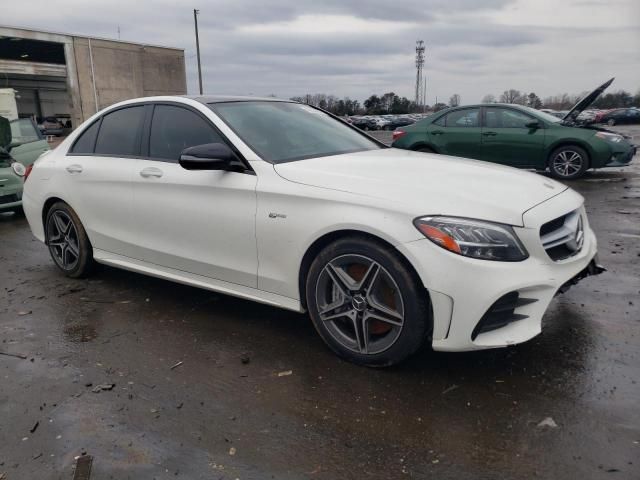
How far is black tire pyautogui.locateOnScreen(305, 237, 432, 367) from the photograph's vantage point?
286cm

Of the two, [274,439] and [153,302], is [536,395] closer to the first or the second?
[274,439]

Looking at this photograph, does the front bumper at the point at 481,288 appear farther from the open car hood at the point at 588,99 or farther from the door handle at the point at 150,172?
the open car hood at the point at 588,99

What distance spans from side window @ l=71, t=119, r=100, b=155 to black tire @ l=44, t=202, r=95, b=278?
515 mm

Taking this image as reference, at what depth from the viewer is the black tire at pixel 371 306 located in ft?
9.37

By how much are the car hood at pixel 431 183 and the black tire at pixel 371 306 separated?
312 mm

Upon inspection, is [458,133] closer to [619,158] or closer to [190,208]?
[619,158]

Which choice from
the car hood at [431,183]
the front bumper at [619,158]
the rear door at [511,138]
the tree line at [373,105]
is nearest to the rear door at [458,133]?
the rear door at [511,138]

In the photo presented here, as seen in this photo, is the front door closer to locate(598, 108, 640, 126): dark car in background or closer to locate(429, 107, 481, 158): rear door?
locate(429, 107, 481, 158): rear door

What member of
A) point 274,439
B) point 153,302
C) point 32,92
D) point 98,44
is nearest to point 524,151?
point 153,302

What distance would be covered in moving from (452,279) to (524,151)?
836 centimetres

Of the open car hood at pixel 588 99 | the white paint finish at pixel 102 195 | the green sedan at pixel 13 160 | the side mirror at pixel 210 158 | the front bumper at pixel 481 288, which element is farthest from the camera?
the open car hood at pixel 588 99

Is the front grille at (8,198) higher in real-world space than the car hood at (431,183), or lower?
lower

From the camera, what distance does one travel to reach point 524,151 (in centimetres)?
1019

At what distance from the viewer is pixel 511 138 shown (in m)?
10.2
